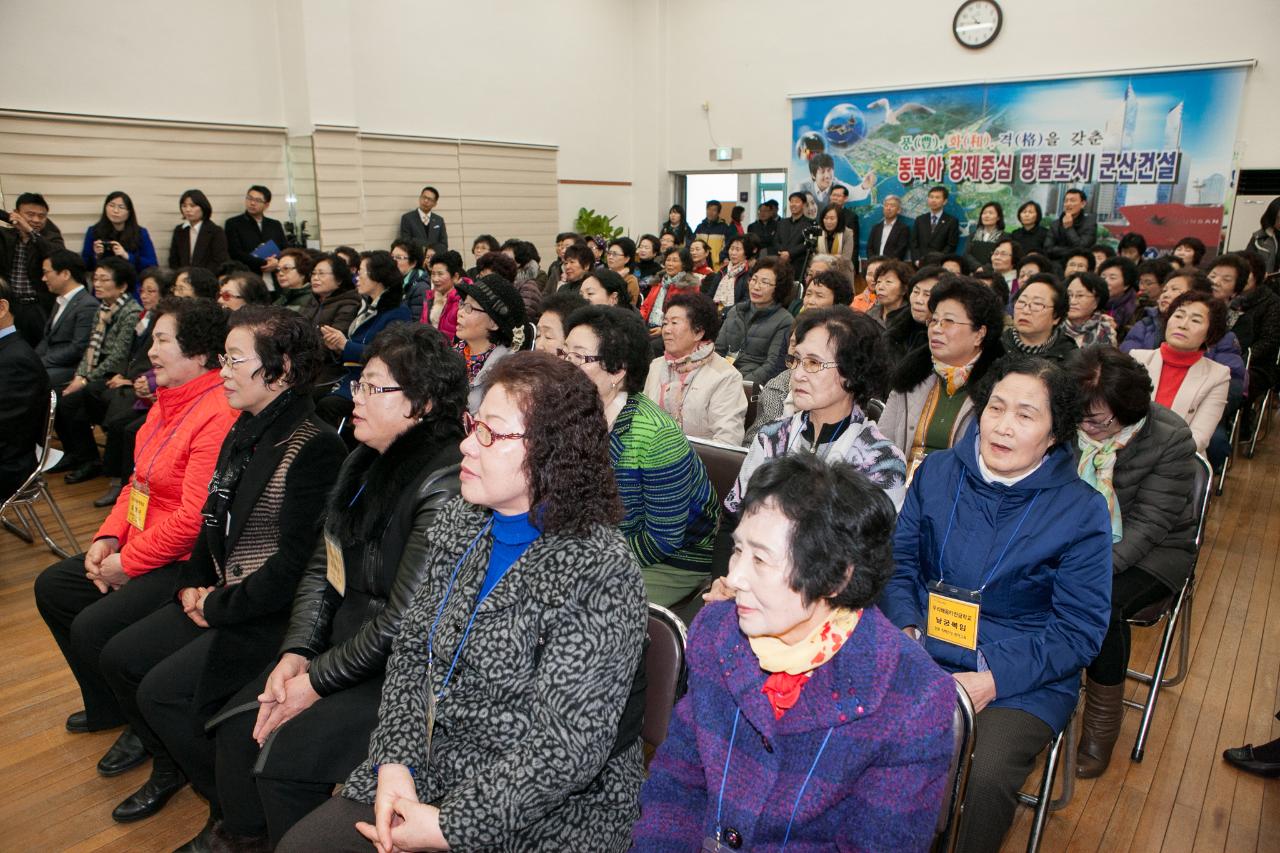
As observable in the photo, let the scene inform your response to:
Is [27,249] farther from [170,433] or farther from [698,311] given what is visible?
[698,311]

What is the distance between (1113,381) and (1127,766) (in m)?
1.23

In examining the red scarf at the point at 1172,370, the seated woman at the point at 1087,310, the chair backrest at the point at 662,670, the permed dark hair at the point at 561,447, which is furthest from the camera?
the seated woman at the point at 1087,310

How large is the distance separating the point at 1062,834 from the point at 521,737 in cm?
171

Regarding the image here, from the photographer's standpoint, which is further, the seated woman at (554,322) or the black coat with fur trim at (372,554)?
the seated woman at (554,322)

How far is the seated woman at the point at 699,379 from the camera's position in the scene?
11.5ft

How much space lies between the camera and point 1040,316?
3678 mm

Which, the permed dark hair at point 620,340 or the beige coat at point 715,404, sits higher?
the permed dark hair at point 620,340

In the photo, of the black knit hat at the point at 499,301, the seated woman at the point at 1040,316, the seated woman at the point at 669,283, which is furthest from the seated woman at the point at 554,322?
the seated woman at the point at 669,283

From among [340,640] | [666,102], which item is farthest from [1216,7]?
[340,640]

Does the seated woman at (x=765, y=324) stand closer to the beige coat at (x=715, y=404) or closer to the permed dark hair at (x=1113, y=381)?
the beige coat at (x=715, y=404)

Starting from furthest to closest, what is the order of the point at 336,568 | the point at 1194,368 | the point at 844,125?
the point at 844,125 → the point at 1194,368 → the point at 336,568

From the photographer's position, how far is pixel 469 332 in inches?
147

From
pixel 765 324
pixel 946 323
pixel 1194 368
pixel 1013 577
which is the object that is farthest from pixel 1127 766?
pixel 765 324

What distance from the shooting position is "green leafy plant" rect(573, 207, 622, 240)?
1210 cm
